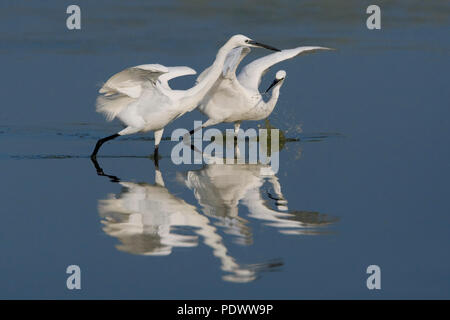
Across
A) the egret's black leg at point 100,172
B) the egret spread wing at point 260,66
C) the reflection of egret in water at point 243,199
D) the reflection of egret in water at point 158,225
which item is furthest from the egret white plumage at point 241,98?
the reflection of egret in water at point 158,225

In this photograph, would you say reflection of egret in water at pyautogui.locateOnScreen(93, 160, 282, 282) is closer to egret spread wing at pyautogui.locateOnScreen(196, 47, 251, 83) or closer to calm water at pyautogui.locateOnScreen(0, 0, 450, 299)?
calm water at pyautogui.locateOnScreen(0, 0, 450, 299)

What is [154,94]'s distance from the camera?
580 inches

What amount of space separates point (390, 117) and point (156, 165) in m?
5.08

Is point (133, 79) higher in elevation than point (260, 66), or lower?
lower

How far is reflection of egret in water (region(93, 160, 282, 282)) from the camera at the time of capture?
9.19m

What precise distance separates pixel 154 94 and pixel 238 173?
5.81 feet

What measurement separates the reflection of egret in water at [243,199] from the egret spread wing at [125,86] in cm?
148

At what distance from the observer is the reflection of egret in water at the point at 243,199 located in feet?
34.7

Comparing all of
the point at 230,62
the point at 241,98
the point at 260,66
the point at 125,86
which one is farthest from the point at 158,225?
the point at 260,66

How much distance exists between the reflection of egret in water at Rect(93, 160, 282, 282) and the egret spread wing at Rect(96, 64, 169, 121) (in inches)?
73.6

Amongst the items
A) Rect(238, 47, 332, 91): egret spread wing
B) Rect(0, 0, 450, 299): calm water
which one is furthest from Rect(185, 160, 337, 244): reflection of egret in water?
Rect(238, 47, 332, 91): egret spread wing

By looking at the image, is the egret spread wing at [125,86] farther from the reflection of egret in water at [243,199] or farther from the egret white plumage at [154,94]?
the reflection of egret in water at [243,199]

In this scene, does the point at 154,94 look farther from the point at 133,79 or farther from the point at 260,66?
the point at 260,66

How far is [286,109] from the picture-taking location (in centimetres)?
1881
